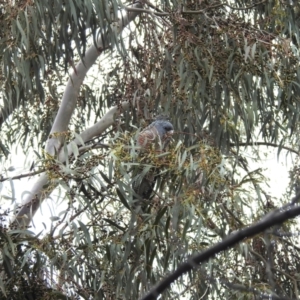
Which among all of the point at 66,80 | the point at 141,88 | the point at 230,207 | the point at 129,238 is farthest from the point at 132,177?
the point at 66,80

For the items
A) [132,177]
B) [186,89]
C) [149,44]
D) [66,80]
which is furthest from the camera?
[66,80]

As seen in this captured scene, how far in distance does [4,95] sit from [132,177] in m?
1.27

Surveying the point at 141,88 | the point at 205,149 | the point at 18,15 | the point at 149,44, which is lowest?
the point at 205,149

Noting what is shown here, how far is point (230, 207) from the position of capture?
3324 mm

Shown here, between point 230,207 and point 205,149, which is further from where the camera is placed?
point 230,207

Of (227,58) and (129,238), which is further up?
(227,58)

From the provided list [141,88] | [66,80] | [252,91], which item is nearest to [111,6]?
[141,88]

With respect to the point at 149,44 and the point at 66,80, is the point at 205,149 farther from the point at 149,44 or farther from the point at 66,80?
the point at 66,80

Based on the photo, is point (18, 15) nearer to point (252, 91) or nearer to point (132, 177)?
point (132, 177)

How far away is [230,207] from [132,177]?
0.62 m

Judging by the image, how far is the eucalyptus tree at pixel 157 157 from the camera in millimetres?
2887

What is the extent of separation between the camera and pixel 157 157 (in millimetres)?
2855

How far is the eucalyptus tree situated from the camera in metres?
2.89

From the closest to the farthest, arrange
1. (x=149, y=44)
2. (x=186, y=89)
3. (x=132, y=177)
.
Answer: (x=132, y=177) → (x=186, y=89) → (x=149, y=44)
